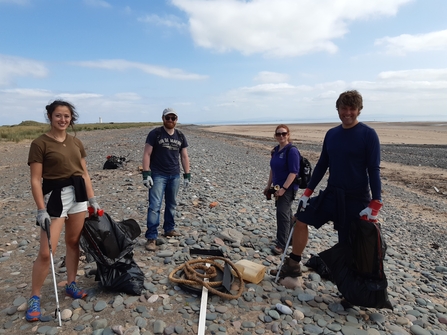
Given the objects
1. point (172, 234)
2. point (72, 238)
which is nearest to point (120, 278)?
point (72, 238)

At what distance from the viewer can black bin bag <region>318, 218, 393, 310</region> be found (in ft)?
12.5

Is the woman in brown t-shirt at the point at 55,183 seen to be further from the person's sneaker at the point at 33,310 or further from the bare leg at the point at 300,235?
the bare leg at the point at 300,235

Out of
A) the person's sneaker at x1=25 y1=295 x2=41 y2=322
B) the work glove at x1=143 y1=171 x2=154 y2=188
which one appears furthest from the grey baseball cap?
the person's sneaker at x1=25 y1=295 x2=41 y2=322

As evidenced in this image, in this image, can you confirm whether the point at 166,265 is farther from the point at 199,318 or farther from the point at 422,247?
the point at 422,247

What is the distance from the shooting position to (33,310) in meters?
3.50

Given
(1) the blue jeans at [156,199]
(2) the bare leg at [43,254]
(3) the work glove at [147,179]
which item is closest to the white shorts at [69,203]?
(2) the bare leg at [43,254]

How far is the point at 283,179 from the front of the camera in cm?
547

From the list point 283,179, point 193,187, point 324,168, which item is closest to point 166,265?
point 283,179

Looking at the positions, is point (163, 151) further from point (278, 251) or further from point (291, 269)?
point (291, 269)

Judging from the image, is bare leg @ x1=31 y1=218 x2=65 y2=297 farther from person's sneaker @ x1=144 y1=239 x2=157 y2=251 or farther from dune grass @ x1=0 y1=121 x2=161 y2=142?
dune grass @ x1=0 y1=121 x2=161 y2=142

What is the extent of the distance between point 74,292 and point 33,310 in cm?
47

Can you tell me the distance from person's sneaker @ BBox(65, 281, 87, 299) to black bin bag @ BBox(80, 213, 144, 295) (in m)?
0.25

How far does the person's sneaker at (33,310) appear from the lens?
11.4 feet

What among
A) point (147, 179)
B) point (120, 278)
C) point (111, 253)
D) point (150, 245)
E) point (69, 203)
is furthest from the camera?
point (150, 245)
